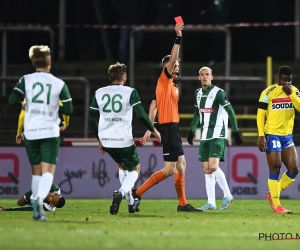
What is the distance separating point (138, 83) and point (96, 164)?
396 cm

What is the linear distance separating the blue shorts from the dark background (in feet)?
27.2

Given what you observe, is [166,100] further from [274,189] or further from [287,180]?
[287,180]

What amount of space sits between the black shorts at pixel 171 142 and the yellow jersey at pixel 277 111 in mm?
1178

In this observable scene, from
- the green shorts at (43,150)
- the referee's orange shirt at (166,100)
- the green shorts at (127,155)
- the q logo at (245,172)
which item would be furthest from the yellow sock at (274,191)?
the q logo at (245,172)

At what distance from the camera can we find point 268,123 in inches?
530

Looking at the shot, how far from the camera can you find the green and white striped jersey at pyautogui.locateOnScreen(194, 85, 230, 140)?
13.9 meters

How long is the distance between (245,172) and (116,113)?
6070 mm

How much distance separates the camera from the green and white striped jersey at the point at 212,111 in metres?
13.9

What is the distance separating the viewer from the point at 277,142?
43.7ft

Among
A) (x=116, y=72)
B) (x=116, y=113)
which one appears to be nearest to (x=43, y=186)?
(x=116, y=113)

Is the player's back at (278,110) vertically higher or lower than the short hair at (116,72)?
lower

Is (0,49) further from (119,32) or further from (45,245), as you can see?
(45,245)

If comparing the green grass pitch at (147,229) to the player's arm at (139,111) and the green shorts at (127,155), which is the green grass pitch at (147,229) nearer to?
the green shorts at (127,155)

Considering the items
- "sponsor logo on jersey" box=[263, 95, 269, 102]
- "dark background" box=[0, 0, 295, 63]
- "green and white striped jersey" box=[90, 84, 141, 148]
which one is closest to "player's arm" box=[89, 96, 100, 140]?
"green and white striped jersey" box=[90, 84, 141, 148]
